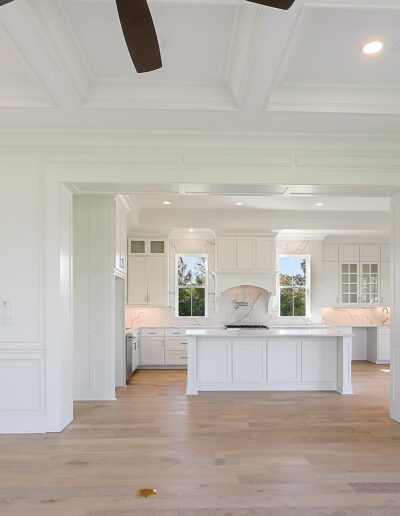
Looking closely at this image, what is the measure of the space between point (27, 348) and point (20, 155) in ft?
6.08

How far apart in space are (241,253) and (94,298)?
356 centimetres

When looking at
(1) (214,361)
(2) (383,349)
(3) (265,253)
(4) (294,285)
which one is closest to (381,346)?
(2) (383,349)

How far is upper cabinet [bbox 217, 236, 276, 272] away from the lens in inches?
339

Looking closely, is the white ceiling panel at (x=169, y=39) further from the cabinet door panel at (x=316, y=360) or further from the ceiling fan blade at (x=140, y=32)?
the cabinet door panel at (x=316, y=360)

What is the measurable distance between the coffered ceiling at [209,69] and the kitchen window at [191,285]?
5058 millimetres

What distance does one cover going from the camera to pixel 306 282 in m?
9.43

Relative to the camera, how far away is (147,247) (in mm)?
8695

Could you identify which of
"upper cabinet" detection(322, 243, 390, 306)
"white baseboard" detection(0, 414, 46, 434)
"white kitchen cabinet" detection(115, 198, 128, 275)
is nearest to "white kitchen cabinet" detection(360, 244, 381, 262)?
"upper cabinet" detection(322, 243, 390, 306)

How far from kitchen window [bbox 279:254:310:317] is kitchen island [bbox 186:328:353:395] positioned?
3.02 m

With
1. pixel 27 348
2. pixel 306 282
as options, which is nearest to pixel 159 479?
pixel 27 348

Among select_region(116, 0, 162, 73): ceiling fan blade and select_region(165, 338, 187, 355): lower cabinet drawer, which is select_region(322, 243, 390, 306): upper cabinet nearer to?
select_region(165, 338, 187, 355): lower cabinet drawer

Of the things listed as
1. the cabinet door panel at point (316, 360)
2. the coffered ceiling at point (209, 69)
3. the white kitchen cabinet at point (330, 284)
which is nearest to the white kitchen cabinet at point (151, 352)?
the cabinet door panel at point (316, 360)

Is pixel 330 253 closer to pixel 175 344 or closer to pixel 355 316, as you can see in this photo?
pixel 355 316

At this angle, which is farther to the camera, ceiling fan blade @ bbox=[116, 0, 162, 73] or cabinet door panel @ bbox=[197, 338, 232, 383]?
cabinet door panel @ bbox=[197, 338, 232, 383]
